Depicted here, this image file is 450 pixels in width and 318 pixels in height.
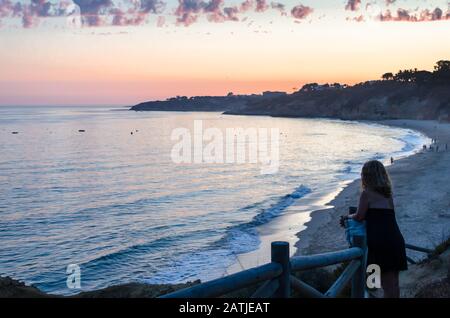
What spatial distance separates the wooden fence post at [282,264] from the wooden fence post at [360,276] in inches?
60.1

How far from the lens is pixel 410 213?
2003 centimetres

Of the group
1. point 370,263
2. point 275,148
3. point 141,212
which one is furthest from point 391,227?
point 275,148

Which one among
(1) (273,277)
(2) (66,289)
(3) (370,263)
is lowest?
(2) (66,289)

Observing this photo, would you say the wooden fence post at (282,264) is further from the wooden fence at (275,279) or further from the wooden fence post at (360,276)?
the wooden fence post at (360,276)

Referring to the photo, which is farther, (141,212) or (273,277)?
(141,212)

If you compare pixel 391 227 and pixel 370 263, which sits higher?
pixel 391 227

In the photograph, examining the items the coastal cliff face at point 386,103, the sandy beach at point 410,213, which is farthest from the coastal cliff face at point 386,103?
the sandy beach at point 410,213

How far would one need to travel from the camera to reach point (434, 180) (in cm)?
2966

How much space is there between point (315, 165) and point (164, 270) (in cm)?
3240

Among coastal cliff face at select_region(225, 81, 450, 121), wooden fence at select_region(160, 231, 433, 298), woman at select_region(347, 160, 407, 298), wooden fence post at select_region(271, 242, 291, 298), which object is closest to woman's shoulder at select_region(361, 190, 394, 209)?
woman at select_region(347, 160, 407, 298)

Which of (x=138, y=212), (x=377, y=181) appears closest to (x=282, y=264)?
(x=377, y=181)
